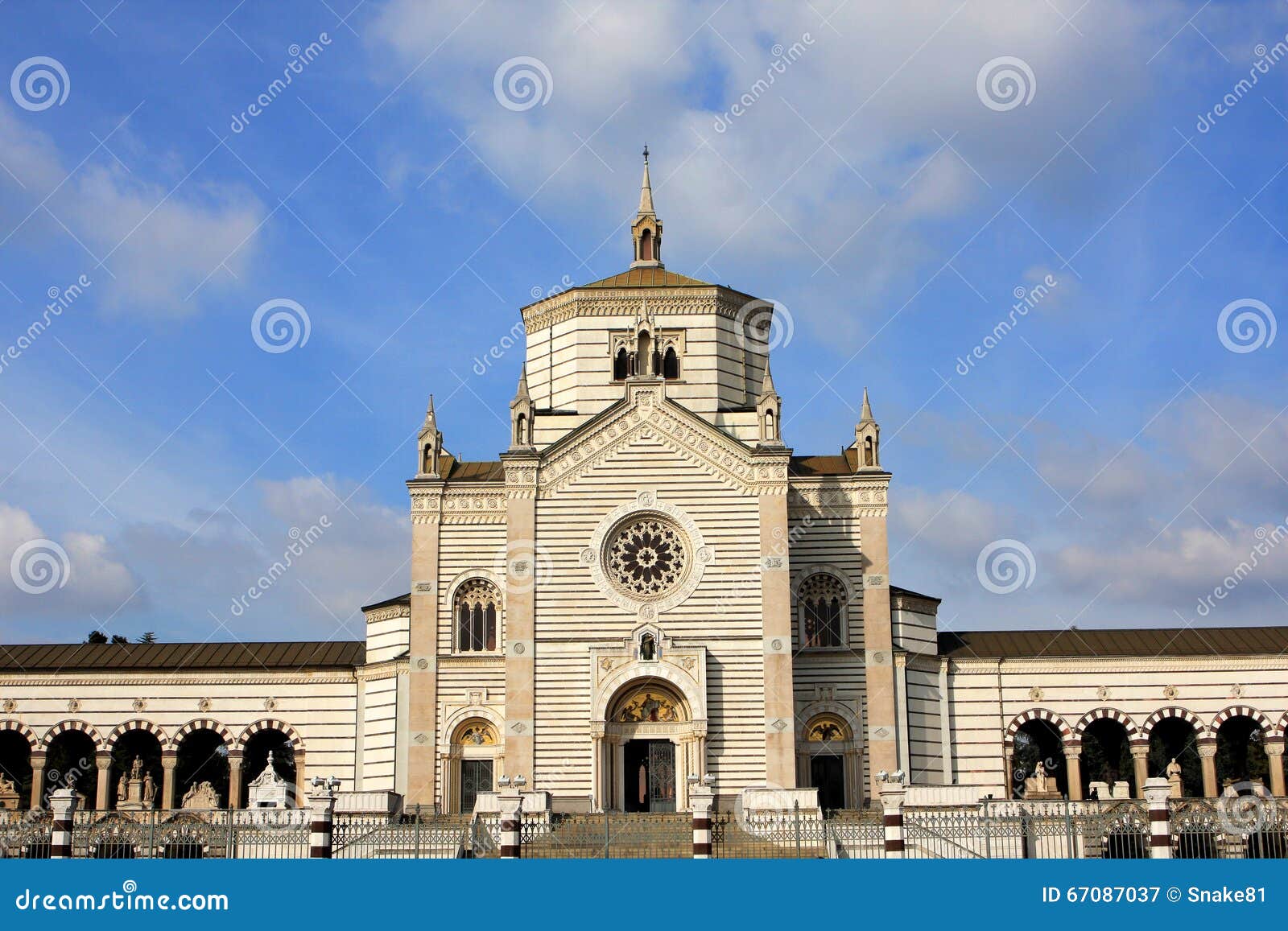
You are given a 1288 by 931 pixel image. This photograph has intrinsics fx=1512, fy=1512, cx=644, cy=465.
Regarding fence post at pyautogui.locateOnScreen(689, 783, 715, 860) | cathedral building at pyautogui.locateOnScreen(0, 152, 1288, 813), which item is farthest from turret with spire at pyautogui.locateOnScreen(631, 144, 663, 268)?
fence post at pyautogui.locateOnScreen(689, 783, 715, 860)

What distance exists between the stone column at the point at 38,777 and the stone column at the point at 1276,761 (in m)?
36.8

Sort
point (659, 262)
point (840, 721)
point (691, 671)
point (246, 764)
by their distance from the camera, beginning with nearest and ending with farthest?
1. point (691, 671)
2. point (840, 721)
3. point (659, 262)
4. point (246, 764)

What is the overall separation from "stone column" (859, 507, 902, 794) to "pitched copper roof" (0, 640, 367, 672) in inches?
616

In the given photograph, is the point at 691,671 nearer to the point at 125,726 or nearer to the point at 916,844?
the point at 916,844

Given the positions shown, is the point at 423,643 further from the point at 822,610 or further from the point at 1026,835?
the point at 1026,835

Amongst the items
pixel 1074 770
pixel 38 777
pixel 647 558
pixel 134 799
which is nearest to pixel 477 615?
pixel 647 558

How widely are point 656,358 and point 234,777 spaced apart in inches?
718

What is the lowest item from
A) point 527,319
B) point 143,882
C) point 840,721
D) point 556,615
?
point 143,882

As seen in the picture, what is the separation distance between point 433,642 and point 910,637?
14224 millimetres

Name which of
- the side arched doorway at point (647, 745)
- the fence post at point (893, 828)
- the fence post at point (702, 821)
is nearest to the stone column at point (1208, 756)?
the side arched doorway at point (647, 745)

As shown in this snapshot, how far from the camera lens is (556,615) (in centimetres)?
4138

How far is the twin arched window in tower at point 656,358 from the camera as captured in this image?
152 feet

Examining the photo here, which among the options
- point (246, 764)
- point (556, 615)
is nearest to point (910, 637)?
point (556, 615)

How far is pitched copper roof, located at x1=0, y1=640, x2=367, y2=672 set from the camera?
155ft
